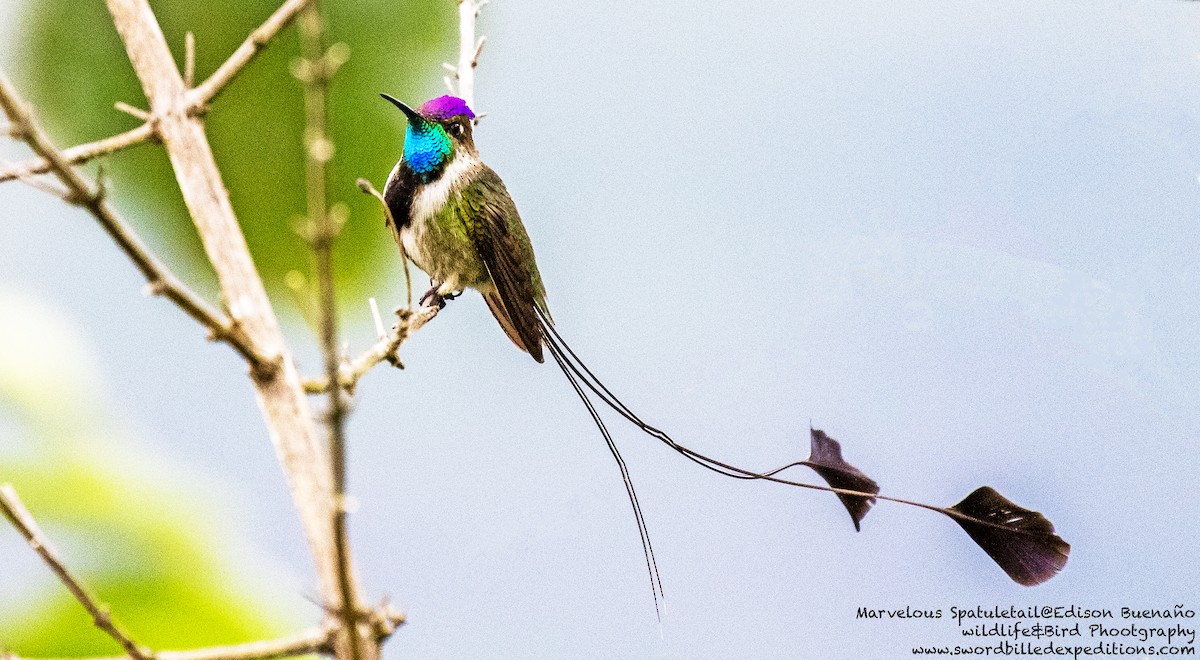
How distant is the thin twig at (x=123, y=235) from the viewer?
75 cm

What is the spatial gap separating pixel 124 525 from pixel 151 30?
25.3 inches

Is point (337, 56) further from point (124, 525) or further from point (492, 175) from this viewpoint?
point (492, 175)

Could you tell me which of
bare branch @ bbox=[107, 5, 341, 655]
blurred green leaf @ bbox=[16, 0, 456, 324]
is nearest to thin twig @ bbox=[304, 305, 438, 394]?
bare branch @ bbox=[107, 5, 341, 655]

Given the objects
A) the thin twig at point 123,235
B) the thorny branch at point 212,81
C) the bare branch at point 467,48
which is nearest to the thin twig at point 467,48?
the bare branch at point 467,48

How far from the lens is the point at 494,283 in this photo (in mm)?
1798

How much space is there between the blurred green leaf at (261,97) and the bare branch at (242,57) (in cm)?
125

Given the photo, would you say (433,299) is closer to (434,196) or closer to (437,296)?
(437,296)

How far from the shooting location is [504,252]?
183cm

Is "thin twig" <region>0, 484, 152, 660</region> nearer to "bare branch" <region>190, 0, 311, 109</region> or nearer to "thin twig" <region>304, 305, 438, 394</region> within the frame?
"thin twig" <region>304, 305, 438, 394</region>

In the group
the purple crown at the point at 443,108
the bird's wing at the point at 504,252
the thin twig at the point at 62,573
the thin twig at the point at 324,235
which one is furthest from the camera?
the purple crown at the point at 443,108

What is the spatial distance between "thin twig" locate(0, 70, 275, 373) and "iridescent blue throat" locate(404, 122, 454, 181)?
986 mm

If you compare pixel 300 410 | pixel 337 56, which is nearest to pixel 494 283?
pixel 300 410

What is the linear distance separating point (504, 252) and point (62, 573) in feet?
3.44

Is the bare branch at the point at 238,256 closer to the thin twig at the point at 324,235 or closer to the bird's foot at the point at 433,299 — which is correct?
the thin twig at the point at 324,235
